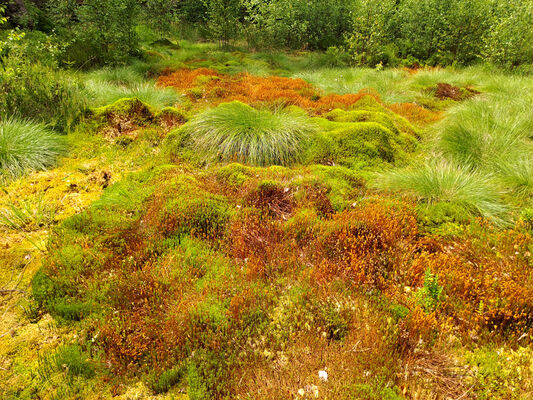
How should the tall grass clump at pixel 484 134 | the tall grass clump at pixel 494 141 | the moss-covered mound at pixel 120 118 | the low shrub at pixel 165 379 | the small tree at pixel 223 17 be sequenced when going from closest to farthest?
the low shrub at pixel 165 379, the tall grass clump at pixel 494 141, the tall grass clump at pixel 484 134, the moss-covered mound at pixel 120 118, the small tree at pixel 223 17

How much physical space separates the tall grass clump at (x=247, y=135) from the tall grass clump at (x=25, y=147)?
2813 millimetres

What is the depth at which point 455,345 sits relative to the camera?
280cm

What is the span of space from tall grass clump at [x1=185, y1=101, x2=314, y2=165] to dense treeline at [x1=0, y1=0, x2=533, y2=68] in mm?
8300

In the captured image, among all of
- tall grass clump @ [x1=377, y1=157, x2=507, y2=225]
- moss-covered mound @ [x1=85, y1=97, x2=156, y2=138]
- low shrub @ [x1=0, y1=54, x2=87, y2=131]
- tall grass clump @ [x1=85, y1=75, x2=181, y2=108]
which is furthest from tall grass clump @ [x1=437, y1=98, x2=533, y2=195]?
low shrub @ [x1=0, y1=54, x2=87, y2=131]

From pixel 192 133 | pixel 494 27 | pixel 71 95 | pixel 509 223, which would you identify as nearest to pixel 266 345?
pixel 509 223

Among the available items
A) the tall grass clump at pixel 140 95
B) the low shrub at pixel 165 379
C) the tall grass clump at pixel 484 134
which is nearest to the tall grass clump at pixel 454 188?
the tall grass clump at pixel 484 134

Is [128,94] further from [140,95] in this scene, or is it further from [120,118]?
[120,118]

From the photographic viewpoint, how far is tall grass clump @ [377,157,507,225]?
14.4ft

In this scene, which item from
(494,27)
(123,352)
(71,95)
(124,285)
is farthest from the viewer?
(494,27)

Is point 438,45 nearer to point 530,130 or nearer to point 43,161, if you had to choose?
point 530,130

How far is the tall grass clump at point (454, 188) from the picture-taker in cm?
440

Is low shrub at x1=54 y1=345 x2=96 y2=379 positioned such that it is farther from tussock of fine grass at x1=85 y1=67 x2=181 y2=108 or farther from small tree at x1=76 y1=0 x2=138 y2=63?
small tree at x1=76 y1=0 x2=138 y2=63

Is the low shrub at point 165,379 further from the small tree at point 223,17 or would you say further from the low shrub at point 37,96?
the small tree at point 223,17

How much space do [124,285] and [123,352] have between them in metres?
0.79
